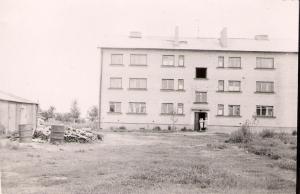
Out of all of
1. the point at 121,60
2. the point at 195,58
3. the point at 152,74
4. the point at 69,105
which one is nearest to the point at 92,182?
the point at 69,105

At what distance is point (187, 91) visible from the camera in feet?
47.5

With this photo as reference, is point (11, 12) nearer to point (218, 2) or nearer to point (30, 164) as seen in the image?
point (30, 164)

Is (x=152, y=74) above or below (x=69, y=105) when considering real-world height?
above

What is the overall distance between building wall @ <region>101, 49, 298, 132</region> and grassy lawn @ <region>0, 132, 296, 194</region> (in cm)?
225

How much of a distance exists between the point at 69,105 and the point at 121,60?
187 inches

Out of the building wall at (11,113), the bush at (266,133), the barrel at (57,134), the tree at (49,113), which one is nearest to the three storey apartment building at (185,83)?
the bush at (266,133)

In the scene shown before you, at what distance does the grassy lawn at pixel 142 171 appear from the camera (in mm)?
6117

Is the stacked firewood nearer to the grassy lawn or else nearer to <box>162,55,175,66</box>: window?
the grassy lawn

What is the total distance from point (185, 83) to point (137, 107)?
7.41 feet

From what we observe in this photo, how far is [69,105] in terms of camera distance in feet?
24.6

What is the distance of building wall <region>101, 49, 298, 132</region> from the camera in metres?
10.9

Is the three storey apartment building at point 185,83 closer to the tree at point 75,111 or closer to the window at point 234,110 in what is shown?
the window at point 234,110

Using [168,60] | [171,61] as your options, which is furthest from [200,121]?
[168,60]

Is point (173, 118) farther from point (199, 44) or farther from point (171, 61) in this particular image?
point (199, 44)
